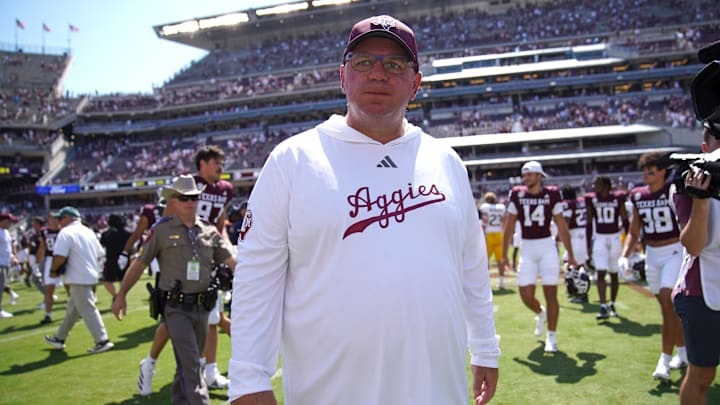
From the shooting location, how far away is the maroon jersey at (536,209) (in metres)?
7.09

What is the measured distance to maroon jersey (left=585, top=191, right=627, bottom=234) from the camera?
892cm

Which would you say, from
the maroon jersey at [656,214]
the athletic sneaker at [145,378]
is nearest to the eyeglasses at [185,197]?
the athletic sneaker at [145,378]

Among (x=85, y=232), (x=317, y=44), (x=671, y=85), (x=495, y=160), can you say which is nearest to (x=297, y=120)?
(x=317, y=44)

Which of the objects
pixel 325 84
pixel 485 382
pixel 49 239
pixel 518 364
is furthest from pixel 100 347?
pixel 325 84

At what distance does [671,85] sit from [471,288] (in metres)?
51.7

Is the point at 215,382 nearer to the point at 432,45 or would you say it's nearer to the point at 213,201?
the point at 213,201

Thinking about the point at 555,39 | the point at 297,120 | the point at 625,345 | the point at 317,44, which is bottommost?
the point at 625,345

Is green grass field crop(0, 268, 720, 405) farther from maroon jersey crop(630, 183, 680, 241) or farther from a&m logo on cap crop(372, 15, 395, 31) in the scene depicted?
a&m logo on cap crop(372, 15, 395, 31)

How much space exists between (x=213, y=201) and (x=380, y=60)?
17.3 feet

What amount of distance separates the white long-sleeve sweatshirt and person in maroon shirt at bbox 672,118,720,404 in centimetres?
217

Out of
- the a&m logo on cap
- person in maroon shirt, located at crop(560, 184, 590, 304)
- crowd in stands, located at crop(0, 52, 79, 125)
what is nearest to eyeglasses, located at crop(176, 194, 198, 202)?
the a&m logo on cap

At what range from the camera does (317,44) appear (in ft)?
194

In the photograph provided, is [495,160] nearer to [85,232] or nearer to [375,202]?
[85,232]

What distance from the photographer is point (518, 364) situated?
611 centimetres
